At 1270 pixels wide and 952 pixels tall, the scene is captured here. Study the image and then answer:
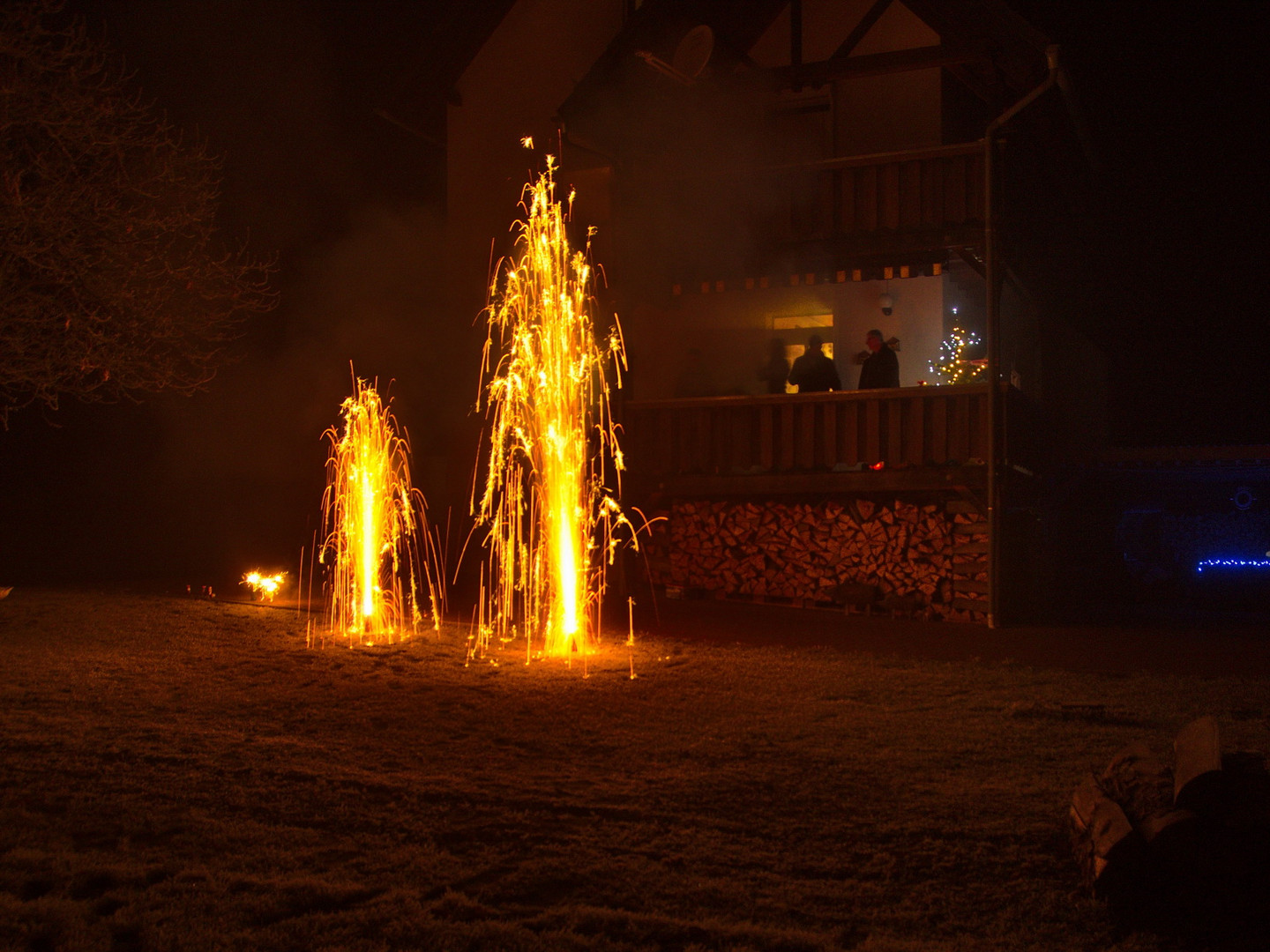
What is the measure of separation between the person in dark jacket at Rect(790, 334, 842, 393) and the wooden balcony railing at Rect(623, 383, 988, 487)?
602mm

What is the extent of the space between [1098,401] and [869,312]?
8.66 m

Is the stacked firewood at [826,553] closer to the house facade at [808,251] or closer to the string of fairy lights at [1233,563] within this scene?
the house facade at [808,251]

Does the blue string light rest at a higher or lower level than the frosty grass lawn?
higher

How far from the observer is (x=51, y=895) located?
12.3 feet

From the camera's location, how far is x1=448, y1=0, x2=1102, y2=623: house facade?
11531 millimetres

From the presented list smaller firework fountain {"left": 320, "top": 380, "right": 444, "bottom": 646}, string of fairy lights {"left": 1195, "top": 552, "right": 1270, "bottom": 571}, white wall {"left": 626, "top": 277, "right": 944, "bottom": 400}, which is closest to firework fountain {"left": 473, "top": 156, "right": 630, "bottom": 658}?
smaller firework fountain {"left": 320, "top": 380, "right": 444, "bottom": 646}

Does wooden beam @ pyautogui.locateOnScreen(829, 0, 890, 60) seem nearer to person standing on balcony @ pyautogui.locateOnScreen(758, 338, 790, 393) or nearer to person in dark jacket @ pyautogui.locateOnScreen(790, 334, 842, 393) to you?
person standing on balcony @ pyautogui.locateOnScreen(758, 338, 790, 393)

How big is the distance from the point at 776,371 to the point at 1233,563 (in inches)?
364

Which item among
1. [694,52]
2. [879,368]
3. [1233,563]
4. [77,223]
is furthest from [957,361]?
[77,223]

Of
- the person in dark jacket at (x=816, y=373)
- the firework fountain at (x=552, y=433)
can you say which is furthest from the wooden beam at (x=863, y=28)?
the firework fountain at (x=552, y=433)

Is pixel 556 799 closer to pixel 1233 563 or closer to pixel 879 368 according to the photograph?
pixel 879 368

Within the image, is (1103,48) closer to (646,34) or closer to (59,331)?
(646,34)

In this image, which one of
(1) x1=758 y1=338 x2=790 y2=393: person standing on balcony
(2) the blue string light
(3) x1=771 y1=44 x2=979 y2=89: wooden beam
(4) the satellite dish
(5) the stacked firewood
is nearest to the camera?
(5) the stacked firewood

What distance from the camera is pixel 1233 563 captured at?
57.4 feet
